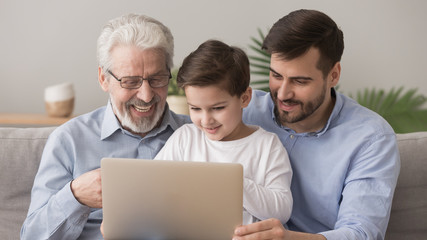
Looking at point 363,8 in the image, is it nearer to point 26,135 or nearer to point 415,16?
point 415,16

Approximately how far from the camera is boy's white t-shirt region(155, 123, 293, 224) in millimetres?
1742

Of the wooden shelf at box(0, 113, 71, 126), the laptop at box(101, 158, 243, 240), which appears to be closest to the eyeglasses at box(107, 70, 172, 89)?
the laptop at box(101, 158, 243, 240)

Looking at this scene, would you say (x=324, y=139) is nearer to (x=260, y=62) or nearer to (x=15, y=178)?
(x=15, y=178)

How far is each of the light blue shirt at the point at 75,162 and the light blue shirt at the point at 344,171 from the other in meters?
0.53

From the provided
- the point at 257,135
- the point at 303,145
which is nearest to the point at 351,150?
the point at 303,145

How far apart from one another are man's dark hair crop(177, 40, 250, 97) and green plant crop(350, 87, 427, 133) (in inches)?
112

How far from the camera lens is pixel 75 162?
6.84 feet

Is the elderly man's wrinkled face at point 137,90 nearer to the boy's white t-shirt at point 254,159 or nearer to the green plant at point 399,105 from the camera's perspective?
the boy's white t-shirt at point 254,159

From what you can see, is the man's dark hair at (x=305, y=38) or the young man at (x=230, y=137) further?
the man's dark hair at (x=305, y=38)

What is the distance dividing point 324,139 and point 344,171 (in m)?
0.15

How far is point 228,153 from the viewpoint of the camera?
6.14 feet

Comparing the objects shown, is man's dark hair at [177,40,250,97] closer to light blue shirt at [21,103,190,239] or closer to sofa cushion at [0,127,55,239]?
light blue shirt at [21,103,190,239]

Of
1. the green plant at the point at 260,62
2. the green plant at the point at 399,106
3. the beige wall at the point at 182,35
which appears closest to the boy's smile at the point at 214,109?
the green plant at the point at 260,62

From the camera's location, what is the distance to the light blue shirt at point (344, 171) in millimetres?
1909
